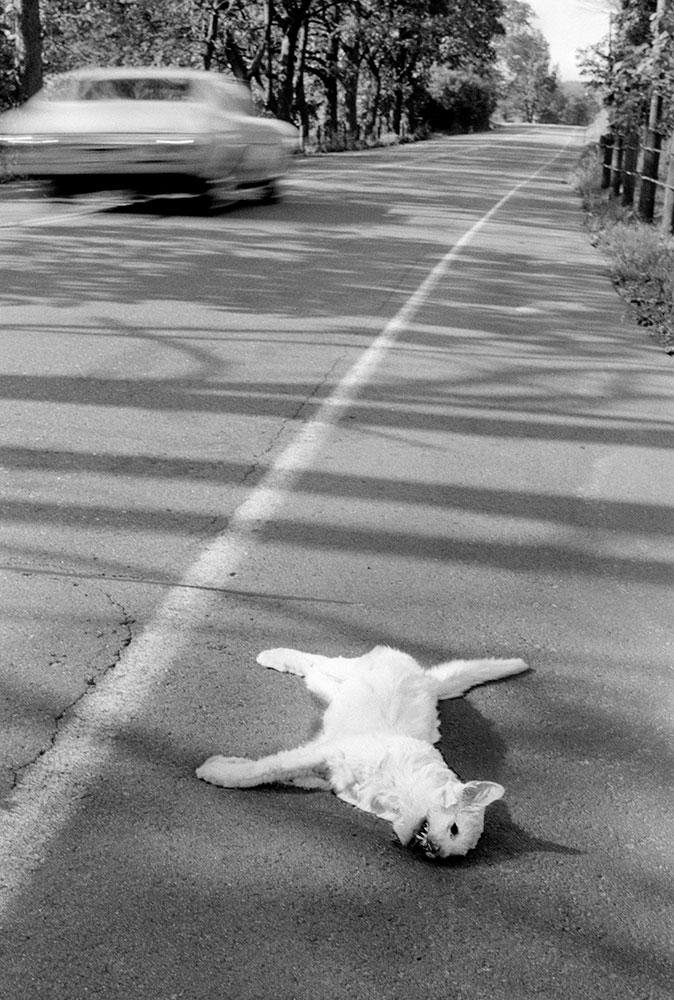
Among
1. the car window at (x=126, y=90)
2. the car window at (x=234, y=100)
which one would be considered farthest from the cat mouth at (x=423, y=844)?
the car window at (x=234, y=100)

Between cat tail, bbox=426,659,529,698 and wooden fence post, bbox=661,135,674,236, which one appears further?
wooden fence post, bbox=661,135,674,236

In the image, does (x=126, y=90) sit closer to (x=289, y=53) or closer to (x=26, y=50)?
(x=26, y=50)

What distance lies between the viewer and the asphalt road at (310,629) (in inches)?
104

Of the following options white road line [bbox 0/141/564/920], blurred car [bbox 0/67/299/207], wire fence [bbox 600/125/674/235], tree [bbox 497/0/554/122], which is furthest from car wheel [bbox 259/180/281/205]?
tree [bbox 497/0/554/122]

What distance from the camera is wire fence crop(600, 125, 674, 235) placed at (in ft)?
56.1

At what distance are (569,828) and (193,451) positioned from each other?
3.27 m

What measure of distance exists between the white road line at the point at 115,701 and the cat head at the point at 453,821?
844 mm

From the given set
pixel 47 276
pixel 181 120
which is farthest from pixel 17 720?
pixel 181 120

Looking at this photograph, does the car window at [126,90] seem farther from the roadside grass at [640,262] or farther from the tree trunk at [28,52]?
the tree trunk at [28,52]

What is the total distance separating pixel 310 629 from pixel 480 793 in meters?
1.32

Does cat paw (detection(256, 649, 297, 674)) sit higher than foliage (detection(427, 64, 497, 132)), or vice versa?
foliage (detection(427, 64, 497, 132))

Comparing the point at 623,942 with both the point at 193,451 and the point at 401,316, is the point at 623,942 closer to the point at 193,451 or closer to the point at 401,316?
the point at 193,451

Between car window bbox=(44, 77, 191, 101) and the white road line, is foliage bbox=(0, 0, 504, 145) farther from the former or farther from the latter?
the white road line

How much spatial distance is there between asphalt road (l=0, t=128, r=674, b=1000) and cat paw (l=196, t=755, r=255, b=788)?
0.11ft
